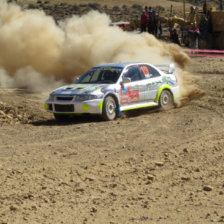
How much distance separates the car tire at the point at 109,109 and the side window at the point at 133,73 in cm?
88

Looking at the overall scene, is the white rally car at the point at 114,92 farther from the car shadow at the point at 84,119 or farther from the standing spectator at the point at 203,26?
the standing spectator at the point at 203,26

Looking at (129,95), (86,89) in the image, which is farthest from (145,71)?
(86,89)

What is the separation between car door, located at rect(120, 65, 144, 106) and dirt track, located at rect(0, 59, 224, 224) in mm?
560

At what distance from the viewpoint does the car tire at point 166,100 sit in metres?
14.0

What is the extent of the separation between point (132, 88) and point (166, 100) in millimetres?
1376

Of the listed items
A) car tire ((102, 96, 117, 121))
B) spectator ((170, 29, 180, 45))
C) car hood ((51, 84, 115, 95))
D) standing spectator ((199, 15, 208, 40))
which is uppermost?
standing spectator ((199, 15, 208, 40))

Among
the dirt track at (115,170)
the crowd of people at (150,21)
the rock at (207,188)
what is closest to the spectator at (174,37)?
the crowd of people at (150,21)

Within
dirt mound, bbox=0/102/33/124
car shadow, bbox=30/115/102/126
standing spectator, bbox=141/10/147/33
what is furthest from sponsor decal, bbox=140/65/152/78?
standing spectator, bbox=141/10/147/33

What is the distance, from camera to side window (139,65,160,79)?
44.8 ft

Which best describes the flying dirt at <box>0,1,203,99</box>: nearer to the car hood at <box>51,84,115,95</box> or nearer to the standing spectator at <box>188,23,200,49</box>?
the car hood at <box>51,84,115,95</box>

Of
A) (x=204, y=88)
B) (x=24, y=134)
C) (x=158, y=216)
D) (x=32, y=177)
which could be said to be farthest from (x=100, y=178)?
(x=204, y=88)

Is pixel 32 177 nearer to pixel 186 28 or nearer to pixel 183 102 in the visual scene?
pixel 183 102

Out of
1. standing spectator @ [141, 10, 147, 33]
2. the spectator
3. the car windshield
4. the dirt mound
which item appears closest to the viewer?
the car windshield

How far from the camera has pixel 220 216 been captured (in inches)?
235
